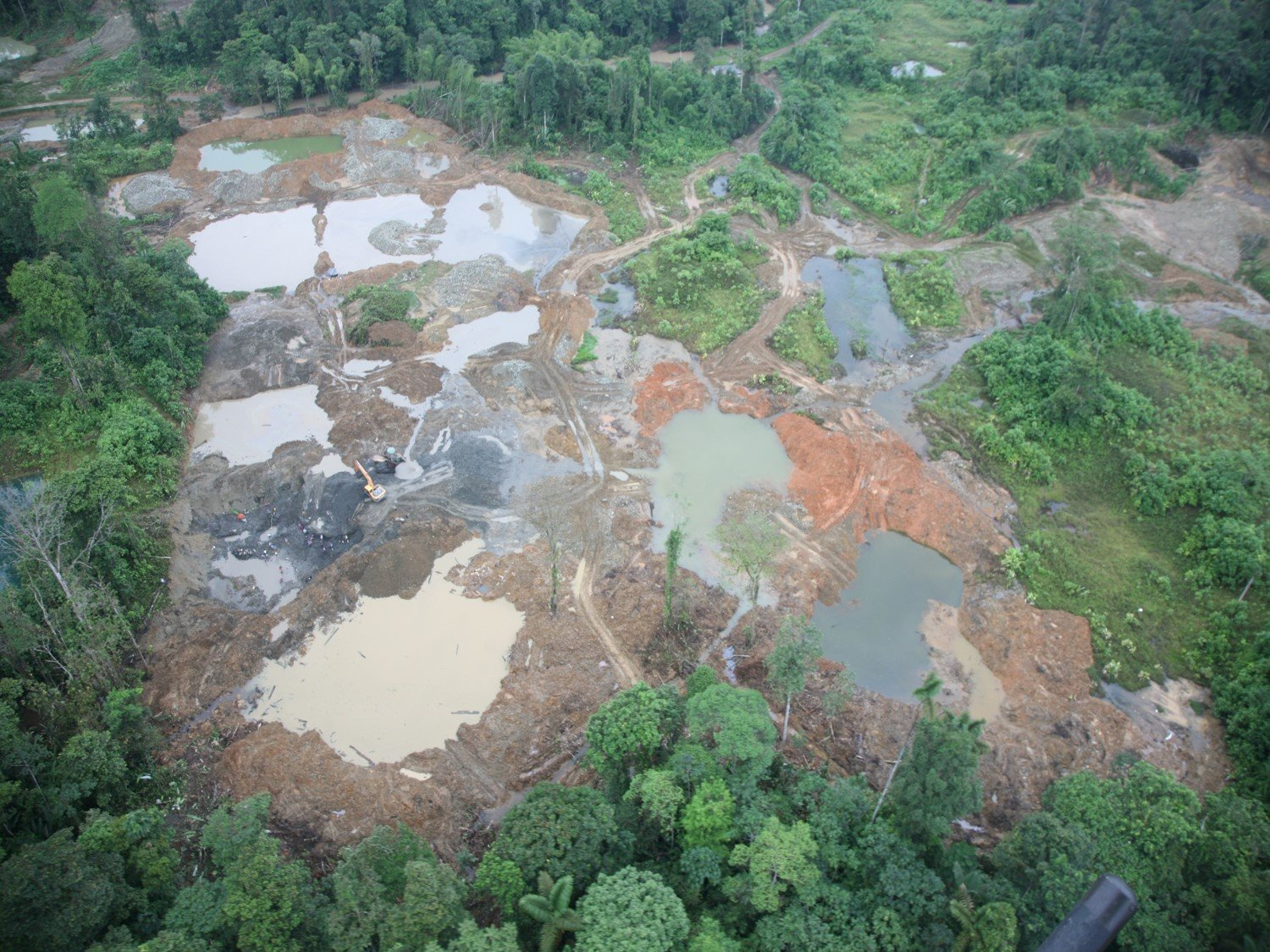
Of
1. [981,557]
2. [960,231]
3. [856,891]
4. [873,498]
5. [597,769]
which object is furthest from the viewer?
[960,231]

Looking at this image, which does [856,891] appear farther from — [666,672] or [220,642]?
[220,642]

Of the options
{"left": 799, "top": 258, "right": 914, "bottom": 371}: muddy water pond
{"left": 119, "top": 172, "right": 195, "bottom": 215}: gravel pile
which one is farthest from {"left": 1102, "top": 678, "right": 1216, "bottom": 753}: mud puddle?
{"left": 119, "top": 172, "right": 195, "bottom": 215}: gravel pile

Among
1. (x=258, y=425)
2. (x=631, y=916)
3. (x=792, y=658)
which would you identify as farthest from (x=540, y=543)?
(x=631, y=916)

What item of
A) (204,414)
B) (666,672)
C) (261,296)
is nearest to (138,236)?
(261,296)

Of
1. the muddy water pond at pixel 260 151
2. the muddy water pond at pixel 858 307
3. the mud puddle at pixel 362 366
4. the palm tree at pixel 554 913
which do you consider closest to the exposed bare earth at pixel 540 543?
the mud puddle at pixel 362 366

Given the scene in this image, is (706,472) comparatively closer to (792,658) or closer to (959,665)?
(959,665)
